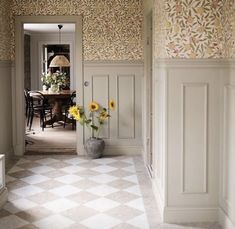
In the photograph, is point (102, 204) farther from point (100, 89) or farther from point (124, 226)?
point (100, 89)

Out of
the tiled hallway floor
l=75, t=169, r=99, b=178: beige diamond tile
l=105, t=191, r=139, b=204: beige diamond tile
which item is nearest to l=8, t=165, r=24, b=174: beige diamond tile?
the tiled hallway floor

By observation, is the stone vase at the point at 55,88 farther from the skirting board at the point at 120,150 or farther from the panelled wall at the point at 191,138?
the panelled wall at the point at 191,138

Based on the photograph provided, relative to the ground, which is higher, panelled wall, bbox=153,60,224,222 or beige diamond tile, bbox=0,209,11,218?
panelled wall, bbox=153,60,224,222

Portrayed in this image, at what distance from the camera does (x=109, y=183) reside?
16.9 feet

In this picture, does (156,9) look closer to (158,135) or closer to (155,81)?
(155,81)

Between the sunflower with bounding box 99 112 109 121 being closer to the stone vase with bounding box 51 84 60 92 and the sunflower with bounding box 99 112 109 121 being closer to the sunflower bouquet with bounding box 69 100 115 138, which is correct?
the sunflower bouquet with bounding box 69 100 115 138

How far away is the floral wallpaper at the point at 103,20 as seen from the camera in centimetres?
646

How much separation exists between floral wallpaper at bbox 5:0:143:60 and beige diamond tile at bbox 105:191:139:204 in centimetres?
248

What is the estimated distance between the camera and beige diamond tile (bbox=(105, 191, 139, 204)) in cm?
451

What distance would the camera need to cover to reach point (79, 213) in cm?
412

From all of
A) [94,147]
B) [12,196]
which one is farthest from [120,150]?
[12,196]

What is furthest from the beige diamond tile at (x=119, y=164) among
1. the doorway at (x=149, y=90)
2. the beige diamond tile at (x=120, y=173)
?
the doorway at (x=149, y=90)

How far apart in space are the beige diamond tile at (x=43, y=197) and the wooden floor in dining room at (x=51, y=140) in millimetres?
2177

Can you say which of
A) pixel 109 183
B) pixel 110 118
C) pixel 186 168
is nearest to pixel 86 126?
pixel 110 118
